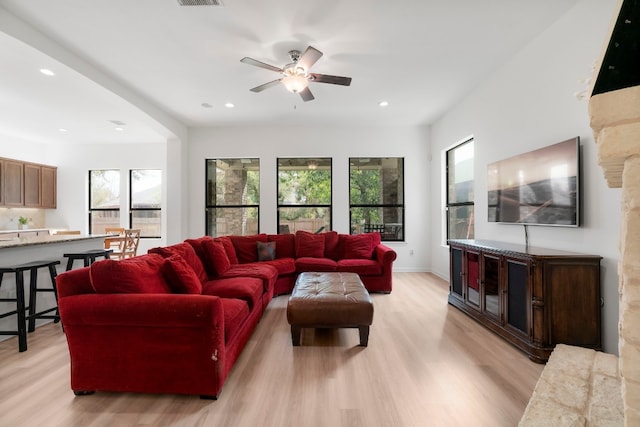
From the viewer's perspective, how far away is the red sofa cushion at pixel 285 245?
4773 mm

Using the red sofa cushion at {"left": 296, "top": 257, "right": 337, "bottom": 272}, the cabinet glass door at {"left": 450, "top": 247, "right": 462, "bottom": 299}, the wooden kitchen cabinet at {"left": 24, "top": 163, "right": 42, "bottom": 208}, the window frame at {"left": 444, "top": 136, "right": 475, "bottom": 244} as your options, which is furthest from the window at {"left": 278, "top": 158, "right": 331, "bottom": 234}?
the wooden kitchen cabinet at {"left": 24, "top": 163, "right": 42, "bottom": 208}

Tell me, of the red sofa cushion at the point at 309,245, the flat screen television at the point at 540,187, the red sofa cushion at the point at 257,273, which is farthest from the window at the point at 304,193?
the flat screen television at the point at 540,187

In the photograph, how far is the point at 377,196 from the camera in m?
5.94

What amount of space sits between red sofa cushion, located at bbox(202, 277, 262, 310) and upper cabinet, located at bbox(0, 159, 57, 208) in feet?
20.1

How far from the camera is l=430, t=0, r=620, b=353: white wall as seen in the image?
2201mm

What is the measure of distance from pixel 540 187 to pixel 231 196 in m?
5.22

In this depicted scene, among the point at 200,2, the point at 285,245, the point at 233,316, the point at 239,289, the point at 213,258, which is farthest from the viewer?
the point at 285,245

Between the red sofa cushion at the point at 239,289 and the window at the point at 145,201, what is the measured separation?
4.87m

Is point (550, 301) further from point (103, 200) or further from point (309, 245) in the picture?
point (103, 200)

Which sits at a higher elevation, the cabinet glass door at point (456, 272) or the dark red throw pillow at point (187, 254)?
the dark red throw pillow at point (187, 254)

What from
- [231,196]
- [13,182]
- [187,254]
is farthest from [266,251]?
[13,182]

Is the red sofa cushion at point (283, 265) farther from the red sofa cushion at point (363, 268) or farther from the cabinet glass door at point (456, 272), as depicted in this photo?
the cabinet glass door at point (456, 272)

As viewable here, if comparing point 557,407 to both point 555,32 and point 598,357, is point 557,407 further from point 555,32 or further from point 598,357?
point 555,32

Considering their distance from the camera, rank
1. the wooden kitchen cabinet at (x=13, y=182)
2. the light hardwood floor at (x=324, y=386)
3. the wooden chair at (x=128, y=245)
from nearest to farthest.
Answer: the light hardwood floor at (x=324, y=386)
the wooden chair at (x=128, y=245)
the wooden kitchen cabinet at (x=13, y=182)
